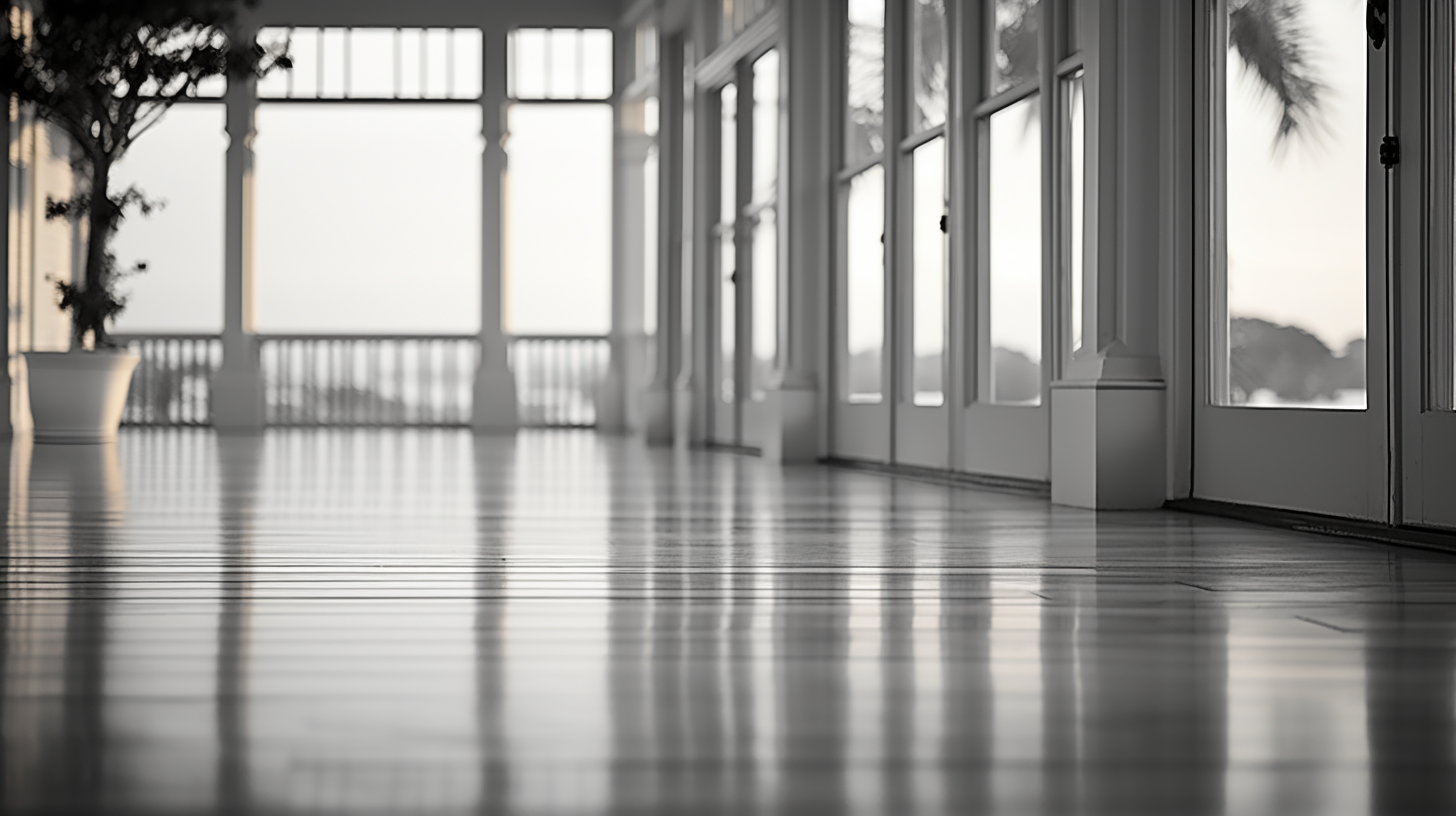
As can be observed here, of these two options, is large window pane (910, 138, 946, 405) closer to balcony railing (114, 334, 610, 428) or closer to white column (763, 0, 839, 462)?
white column (763, 0, 839, 462)

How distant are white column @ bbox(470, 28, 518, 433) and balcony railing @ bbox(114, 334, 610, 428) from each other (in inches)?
20.1

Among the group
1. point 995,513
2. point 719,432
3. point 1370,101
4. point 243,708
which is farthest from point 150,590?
point 719,432

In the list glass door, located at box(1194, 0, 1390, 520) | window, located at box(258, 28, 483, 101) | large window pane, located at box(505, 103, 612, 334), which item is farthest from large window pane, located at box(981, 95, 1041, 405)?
window, located at box(258, 28, 483, 101)

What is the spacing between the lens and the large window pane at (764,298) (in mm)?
7816

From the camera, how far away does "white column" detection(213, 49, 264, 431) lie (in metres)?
11.6

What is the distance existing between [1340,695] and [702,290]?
25.8ft

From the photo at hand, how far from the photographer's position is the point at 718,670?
1484 mm

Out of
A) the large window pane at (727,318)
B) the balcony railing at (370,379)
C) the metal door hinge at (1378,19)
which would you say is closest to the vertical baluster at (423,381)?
the balcony railing at (370,379)

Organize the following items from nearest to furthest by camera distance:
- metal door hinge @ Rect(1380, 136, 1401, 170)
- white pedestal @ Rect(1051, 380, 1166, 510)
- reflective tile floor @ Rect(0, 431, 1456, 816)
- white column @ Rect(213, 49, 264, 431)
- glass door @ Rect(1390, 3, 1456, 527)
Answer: reflective tile floor @ Rect(0, 431, 1456, 816) → glass door @ Rect(1390, 3, 1456, 527) → metal door hinge @ Rect(1380, 136, 1401, 170) → white pedestal @ Rect(1051, 380, 1166, 510) → white column @ Rect(213, 49, 264, 431)

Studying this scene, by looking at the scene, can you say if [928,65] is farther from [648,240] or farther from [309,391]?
[309,391]

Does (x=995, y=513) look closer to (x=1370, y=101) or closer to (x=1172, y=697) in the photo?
(x=1370, y=101)

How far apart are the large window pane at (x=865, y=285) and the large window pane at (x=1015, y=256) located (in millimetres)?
1035

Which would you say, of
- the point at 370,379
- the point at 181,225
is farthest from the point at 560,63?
the point at 181,225

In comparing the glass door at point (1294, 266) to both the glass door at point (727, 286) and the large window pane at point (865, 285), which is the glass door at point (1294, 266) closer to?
the large window pane at point (865, 285)
